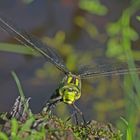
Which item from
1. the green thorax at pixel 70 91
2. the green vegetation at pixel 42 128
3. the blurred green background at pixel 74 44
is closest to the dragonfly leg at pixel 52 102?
the green thorax at pixel 70 91

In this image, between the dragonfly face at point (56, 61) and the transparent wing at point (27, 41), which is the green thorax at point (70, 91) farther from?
the transparent wing at point (27, 41)

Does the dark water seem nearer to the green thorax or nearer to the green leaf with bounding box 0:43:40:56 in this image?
the green leaf with bounding box 0:43:40:56

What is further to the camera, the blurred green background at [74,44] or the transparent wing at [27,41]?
the blurred green background at [74,44]

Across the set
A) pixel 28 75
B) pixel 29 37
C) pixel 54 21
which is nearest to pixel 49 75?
pixel 28 75

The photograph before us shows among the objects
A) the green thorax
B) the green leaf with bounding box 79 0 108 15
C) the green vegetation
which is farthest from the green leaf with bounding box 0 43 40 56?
the green vegetation

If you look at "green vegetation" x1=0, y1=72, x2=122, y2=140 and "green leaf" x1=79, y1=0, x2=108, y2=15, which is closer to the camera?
"green vegetation" x1=0, y1=72, x2=122, y2=140

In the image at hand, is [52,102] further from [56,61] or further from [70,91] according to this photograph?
[56,61]

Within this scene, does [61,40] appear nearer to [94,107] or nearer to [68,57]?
[68,57]
